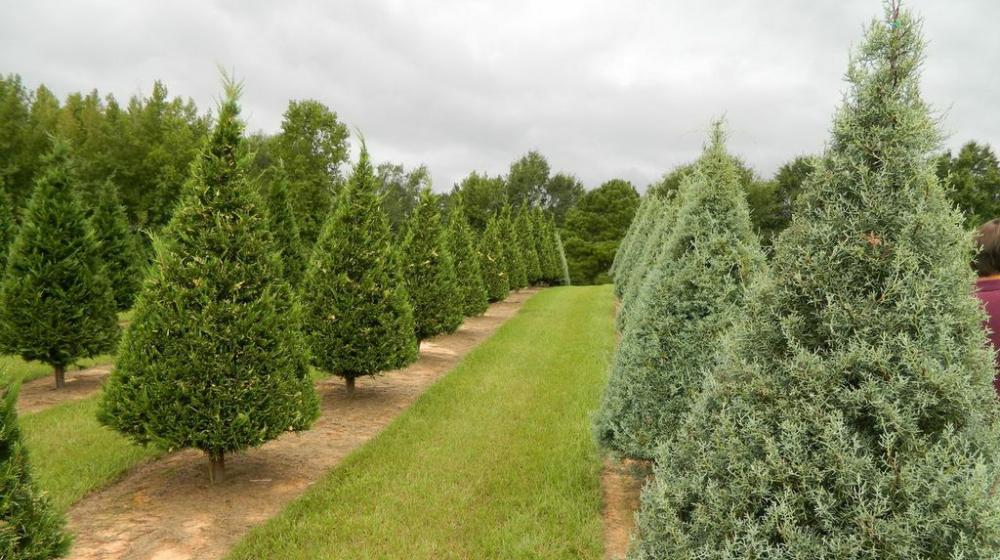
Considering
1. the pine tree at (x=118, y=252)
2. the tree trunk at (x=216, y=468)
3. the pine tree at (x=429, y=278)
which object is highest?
the pine tree at (x=118, y=252)

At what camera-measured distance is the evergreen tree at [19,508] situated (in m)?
3.61

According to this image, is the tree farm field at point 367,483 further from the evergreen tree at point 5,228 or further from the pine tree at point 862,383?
the evergreen tree at point 5,228

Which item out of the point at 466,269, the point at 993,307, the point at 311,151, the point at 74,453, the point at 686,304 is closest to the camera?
the point at 993,307

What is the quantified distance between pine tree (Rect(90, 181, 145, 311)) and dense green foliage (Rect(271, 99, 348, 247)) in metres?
19.5

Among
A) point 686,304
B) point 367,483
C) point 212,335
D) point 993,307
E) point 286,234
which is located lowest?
point 367,483

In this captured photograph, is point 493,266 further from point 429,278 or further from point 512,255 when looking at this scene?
point 429,278

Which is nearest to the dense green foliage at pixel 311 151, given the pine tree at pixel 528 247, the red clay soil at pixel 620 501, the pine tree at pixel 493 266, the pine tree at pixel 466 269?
the pine tree at pixel 528 247

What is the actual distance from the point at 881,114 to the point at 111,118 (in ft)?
164

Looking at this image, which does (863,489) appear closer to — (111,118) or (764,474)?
(764,474)

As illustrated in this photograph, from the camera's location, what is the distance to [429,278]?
1655cm

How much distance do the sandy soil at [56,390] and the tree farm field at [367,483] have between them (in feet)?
2.21

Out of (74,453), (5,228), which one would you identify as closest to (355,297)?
(74,453)

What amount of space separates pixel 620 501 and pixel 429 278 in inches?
416

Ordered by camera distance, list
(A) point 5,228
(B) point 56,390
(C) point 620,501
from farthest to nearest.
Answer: (A) point 5,228, (B) point 56,390, (C) point 620,501
